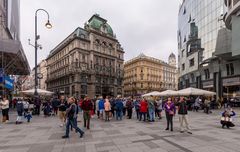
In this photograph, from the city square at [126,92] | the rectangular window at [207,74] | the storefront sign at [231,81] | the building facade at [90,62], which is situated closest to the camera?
the city square at [126,92]

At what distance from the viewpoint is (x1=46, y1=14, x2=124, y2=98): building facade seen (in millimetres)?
69438

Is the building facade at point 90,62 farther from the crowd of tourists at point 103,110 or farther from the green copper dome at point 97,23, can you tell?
the crowd of tourists at point 103,110

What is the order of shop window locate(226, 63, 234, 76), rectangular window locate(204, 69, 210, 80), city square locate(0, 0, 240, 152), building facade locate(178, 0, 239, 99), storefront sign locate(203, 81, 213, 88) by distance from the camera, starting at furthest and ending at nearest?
rectangular window locate(204, 69, 210, 80)
storefront sign locate(203, 81, 213, 88)
shop window locate(226, 63, 234, 76)
building facade locate(178, 0, 239, 99)
city square locate(0, 0, 240, 152)

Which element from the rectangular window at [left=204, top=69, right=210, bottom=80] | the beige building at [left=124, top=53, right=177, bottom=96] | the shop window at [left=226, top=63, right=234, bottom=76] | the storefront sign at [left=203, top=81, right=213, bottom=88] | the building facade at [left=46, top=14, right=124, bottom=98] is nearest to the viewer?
the shop window at [left=226, top=63, right=234, bottom=76]

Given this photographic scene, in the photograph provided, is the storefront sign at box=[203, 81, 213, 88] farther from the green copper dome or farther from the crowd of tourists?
the green copper dome

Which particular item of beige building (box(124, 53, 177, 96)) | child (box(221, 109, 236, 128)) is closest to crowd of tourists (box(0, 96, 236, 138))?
child (box(221, 109, 236, 128))

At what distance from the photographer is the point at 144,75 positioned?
352ft

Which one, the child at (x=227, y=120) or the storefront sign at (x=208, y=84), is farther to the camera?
the storefront sign at (x=208, y=84)

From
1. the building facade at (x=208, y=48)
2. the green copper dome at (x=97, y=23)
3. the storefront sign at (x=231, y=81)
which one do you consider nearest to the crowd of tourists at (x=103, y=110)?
the storefront sign at (x=231, y=81)

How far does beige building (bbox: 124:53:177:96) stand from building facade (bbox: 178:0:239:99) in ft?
178

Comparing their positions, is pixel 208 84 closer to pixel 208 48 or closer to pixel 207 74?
pixel 207 74

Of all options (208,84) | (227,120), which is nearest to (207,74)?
(208,84)

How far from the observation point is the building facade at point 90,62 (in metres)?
69.4

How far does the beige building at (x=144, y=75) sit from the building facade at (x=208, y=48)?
178 ft
